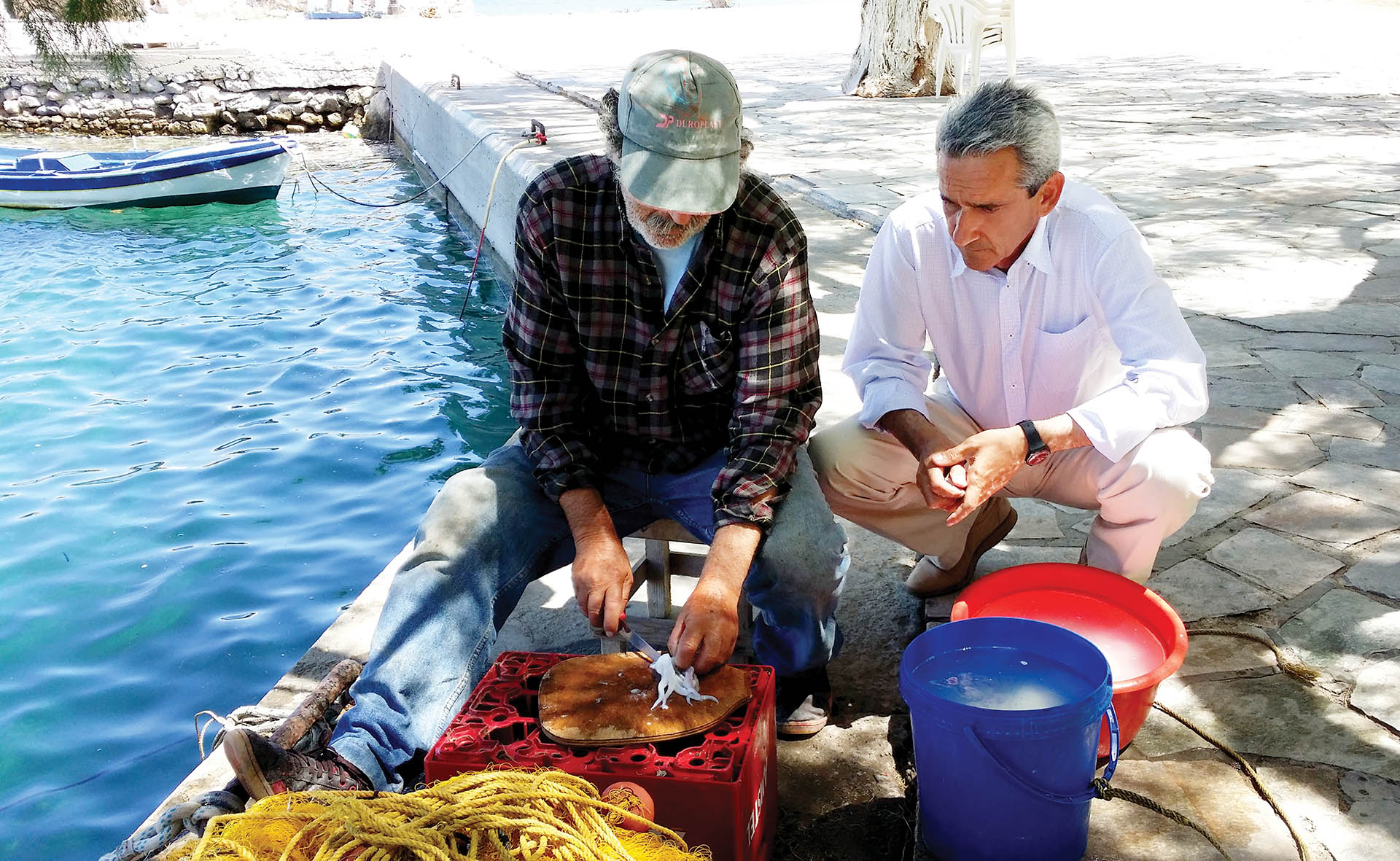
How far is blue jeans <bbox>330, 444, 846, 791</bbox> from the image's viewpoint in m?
2.35

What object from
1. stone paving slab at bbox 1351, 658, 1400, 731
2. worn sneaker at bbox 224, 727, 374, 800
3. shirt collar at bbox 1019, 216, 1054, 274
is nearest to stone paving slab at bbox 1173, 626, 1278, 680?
stone paving slab at bbox 1351, 658, 1400, 731

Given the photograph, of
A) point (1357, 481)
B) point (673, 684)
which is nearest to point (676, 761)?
point (673, 684)

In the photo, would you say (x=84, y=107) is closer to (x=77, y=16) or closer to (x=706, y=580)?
(x=77, y=16)

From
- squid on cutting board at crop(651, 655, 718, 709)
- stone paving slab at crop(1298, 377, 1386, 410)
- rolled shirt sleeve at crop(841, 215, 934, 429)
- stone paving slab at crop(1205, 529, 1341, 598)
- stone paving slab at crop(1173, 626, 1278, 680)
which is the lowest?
stone paving slab at crop(1173, 626, 1278, 680)

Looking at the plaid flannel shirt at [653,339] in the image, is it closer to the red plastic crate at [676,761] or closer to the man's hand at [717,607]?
the man's hand at [717,607]

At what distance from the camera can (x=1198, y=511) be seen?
3.44m

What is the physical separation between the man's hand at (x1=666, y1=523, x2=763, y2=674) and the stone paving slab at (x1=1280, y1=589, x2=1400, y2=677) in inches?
54.9

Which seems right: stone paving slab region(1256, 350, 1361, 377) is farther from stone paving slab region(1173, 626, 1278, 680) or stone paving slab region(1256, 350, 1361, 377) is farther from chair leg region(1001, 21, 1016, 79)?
chair leg region(1001, 21, 1016, 79)

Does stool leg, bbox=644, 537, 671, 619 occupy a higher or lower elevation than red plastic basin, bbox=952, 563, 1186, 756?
lower

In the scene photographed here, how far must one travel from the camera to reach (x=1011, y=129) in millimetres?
2438

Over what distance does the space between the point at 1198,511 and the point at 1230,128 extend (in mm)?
6887

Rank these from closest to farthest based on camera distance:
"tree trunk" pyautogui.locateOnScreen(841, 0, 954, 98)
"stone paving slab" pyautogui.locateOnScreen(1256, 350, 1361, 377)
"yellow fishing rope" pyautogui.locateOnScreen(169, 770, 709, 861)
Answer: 1. "yellow fishing rope" pyautogui.locateOnScreen(169, 770, 709, 861)
2. "stone paving slab" pyautogui.locateOnScreen(1256, 350, 1361, 377)
3. "tree trunk" pyautogui.locateOnScreen(841, 0, 954, 98)

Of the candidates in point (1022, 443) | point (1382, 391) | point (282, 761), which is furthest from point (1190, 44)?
point (282, 761)

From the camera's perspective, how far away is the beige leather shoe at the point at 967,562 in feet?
9.95
